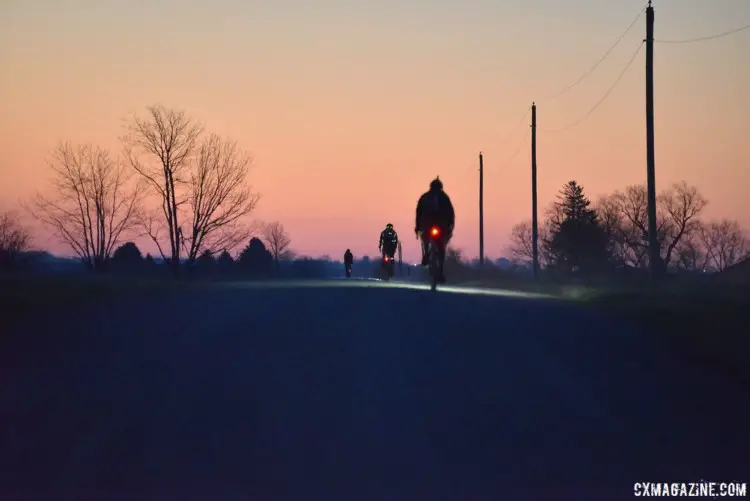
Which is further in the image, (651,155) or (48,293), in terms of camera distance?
(651,155)

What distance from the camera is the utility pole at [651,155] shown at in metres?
32.4

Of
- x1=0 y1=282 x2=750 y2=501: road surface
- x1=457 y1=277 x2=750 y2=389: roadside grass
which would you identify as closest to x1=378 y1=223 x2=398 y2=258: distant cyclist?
x1=457 y1=277 x2=750 y2=389: roadside grass

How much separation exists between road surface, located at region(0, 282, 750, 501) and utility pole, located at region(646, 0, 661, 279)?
17.4 meters

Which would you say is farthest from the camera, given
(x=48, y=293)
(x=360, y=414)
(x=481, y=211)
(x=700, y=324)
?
(x=481, y=211)

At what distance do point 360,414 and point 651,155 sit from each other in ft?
85.7

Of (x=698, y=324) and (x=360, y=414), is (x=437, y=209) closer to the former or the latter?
(x=698, y=324)

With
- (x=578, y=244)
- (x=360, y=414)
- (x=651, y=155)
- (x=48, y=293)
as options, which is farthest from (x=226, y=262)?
(x=360, y=414)

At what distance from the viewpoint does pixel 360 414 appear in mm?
9609

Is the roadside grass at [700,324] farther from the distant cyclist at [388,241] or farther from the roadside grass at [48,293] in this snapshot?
the distant cyclist at [388,241]

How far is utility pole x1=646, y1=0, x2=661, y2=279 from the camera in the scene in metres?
32.4

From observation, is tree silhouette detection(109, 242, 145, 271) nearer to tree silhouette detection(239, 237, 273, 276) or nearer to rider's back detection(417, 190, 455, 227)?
tree silhouette detection(239, 237, 273, 276)

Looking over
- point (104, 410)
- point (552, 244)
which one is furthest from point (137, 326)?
point (552, 244)

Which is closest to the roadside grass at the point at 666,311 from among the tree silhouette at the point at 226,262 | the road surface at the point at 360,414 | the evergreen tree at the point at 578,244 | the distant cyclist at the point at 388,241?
the road surface at the point at 360,414

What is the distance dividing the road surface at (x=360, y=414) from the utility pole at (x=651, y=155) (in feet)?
57.1
